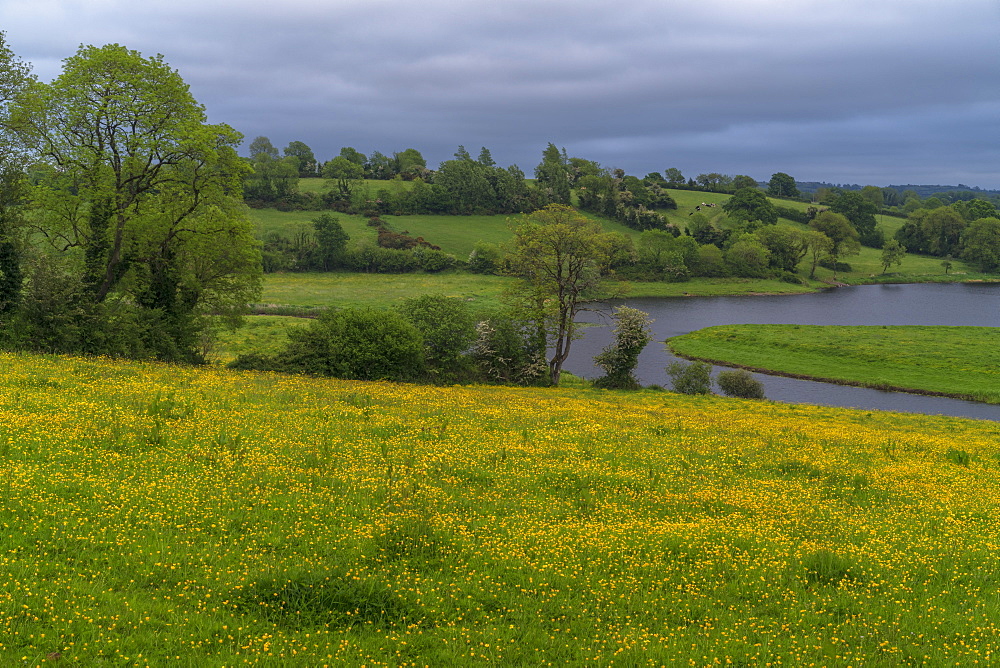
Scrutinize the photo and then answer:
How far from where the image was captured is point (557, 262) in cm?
4803

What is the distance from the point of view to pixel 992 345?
2798 inches

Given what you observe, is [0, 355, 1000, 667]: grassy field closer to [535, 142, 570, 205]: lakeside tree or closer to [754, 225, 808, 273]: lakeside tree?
[754, 225, 808, 273]: lakeside tree

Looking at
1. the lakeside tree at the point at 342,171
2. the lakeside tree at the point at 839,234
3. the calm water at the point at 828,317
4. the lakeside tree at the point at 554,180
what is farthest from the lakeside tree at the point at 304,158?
the lakeside tree at the point at 839,234

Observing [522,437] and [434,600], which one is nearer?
[434,600]

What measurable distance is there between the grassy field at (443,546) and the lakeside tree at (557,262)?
1116 inches

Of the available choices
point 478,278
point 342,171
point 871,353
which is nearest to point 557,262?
point 871,353

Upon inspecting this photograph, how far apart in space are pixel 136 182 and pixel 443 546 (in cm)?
3204

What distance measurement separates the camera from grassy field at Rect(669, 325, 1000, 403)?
2333 inches

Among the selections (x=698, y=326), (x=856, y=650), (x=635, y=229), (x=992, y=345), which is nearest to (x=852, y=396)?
(x=992, y=345)

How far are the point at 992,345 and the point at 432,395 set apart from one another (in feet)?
239

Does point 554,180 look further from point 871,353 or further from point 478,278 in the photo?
point 871,353

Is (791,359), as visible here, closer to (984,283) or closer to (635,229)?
(635,229)

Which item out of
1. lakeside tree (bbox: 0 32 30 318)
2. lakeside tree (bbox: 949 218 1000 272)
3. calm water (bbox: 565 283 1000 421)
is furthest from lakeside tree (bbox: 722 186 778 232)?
lakeside tree (bbox: 0 32 30 318)

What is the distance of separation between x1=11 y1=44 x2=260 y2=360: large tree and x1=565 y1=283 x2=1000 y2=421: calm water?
28.3m
